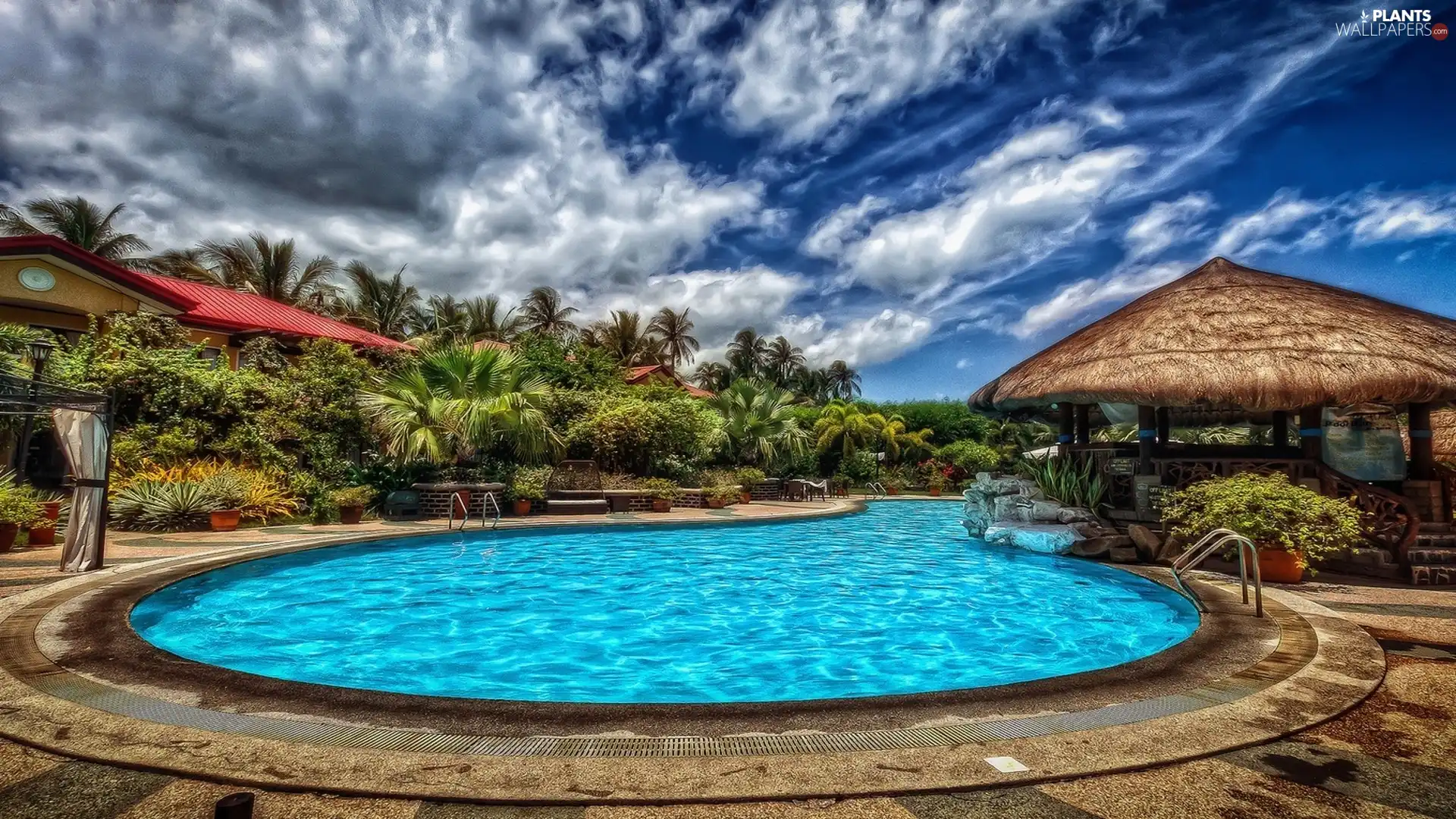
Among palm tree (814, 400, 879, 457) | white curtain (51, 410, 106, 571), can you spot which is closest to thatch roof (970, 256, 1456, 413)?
white curtain (51, 410, 106, 571)

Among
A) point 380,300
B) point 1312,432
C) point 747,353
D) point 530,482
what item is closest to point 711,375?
point 747,353

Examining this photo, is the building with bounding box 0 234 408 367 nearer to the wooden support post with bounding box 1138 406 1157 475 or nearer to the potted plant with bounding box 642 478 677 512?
the potted plant with bounding box 642 478 677 512

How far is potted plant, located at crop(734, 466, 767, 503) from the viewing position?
20.4 m

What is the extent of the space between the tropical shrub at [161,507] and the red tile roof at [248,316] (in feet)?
22.9

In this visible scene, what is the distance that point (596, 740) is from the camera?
2998mm

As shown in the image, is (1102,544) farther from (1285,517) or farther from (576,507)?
(576,507)

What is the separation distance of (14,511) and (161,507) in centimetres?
248

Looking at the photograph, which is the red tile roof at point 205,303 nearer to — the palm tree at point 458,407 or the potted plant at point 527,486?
the palm tree at point 458,407

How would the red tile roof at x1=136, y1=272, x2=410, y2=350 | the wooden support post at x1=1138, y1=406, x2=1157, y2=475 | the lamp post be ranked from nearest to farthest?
the wooden support post at x1=1138, y1=406, x2=1157, y2=475, the lamp post, the red tile roof at x1=136, y1=272, x2=410, y2=350

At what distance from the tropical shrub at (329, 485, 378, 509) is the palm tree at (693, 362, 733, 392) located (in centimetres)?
3330

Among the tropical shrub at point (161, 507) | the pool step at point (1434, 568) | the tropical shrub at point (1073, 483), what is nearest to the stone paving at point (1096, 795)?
the pool step at point (1434, 568)

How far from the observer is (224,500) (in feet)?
38.7

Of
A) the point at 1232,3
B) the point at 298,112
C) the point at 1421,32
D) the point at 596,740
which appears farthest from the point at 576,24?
the point at 1421,32

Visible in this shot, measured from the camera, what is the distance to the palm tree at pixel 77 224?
1000 inches
